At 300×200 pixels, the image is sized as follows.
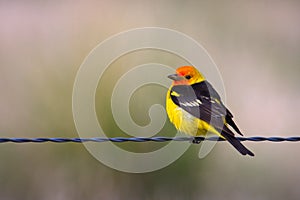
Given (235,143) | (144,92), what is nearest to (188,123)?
(235,143)

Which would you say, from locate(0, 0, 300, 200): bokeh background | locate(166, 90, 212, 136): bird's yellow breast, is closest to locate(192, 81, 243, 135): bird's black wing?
locate(166, 90, 212, 136): bird's yellow breast

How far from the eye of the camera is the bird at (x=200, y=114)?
3.83m

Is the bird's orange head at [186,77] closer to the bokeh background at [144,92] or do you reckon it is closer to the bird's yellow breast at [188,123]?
the bird's yellow breast at [188,123]

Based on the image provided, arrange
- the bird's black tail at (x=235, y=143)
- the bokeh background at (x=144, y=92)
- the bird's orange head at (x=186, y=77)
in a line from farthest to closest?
the bokeh background at (x=144, y=92)
the bird's orange head at (x=186, y=77)
the bird's black tail at (x=235, y=143)

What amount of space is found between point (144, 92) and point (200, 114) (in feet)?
5.53

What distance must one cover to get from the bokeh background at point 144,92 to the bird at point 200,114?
3.40 feet

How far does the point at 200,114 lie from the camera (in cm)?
398

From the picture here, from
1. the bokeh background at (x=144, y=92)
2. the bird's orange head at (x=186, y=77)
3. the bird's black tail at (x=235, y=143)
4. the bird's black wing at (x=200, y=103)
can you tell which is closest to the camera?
the bird's black tail at (x=235, y=143)

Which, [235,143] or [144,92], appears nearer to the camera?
[235,143]

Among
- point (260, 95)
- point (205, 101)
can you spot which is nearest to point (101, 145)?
point (205, 101)

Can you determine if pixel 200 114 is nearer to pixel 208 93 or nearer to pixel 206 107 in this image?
pixel 206 107

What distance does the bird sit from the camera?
383 centimetres

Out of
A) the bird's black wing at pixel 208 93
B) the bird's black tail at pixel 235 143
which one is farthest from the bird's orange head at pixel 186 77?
the bird's black tail at pixel 235 143

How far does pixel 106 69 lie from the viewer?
5945mm
